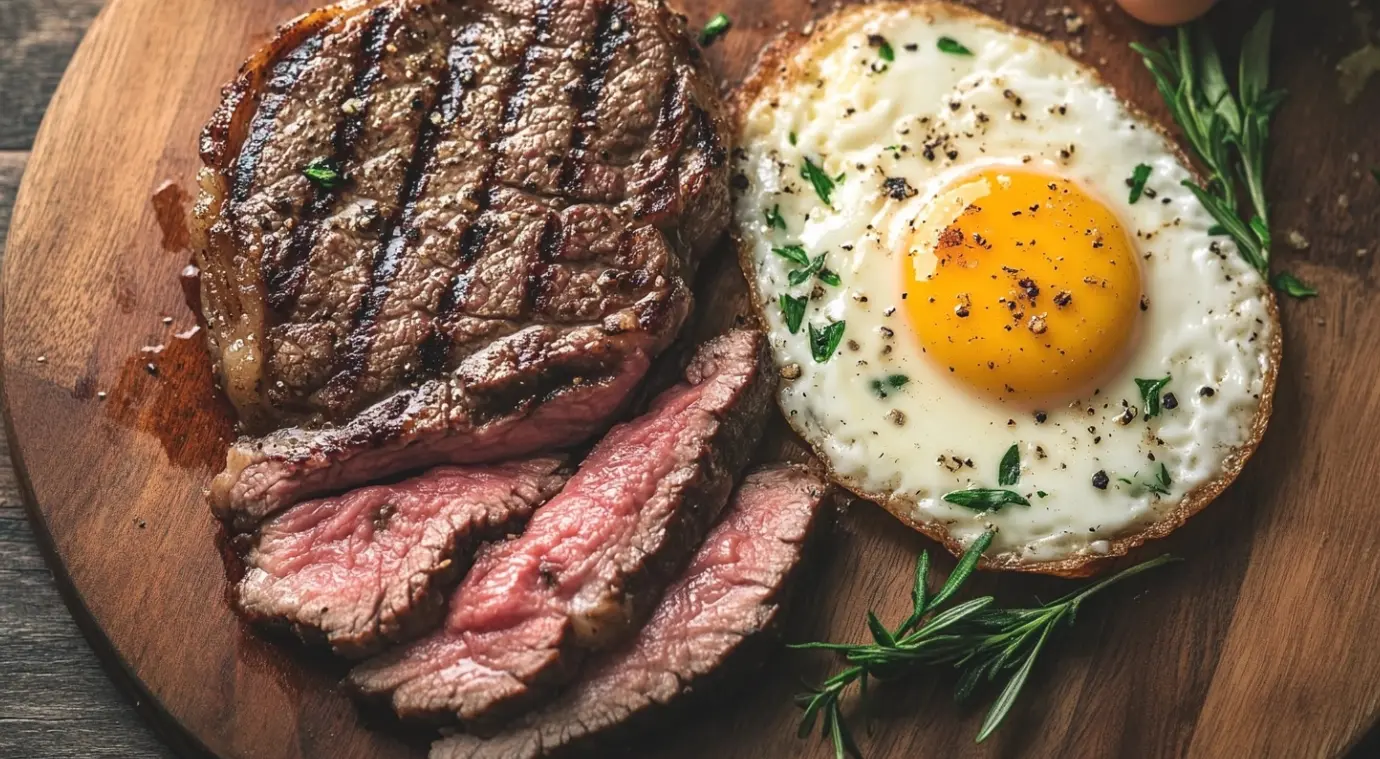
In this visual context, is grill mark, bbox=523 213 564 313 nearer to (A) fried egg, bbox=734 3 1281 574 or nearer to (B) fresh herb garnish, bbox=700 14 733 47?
(A) fried egg, bbox=734 3 1281 574

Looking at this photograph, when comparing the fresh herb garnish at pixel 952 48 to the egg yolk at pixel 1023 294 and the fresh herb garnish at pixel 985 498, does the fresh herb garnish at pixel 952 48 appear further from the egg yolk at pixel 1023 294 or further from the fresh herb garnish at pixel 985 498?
the fresh herb garnish at pixel 985 498

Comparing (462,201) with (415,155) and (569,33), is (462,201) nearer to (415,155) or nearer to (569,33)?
(415,155)

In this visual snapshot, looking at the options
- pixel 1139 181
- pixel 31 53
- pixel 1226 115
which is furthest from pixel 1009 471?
pixel 31 53

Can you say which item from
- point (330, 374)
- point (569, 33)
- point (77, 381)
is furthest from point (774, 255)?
point (77, 381)

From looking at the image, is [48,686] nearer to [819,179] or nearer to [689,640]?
[689,640]

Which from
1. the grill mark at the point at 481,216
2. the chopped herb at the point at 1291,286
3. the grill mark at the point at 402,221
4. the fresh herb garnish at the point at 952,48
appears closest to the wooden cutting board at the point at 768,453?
the chopped herb at the point at 1291,286

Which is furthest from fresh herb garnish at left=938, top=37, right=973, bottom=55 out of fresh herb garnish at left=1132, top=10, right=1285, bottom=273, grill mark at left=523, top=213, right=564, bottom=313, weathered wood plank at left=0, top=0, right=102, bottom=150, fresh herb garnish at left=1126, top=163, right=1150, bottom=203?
weathered wood plank at left=0, top=0, right=102, bottom=150
